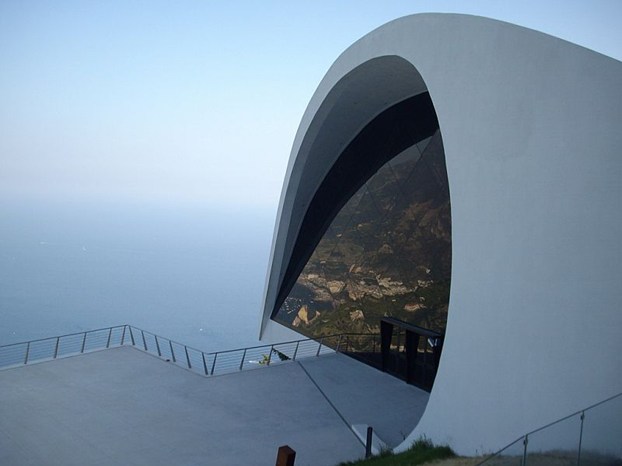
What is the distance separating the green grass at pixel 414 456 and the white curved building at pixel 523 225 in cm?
21

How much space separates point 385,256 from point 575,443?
10395 millimetres

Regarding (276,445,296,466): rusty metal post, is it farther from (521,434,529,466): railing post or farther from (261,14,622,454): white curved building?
(261,14,622,454): white curved building

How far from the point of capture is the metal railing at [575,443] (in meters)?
6.05

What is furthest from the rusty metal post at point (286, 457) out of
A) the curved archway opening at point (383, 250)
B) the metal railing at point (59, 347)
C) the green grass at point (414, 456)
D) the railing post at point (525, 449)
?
the metal railing at point (59, 347)

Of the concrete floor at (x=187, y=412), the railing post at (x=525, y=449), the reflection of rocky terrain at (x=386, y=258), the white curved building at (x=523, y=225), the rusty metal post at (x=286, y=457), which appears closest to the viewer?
the railing post at (x=525, y=449)

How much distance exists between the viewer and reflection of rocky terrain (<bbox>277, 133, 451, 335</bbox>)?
14.4 metres

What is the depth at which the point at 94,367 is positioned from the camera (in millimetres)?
15508

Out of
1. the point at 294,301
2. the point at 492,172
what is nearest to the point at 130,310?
the point at 294,301

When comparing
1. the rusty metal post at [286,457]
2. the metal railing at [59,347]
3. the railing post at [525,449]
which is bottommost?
the metal railing at [59,347]

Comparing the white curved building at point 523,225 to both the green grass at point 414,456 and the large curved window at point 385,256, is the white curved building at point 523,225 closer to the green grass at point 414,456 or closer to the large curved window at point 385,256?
the green grass at point 414,456

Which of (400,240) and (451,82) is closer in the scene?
(451,82)

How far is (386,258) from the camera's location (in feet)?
53.7

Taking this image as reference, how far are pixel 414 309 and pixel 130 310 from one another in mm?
187576

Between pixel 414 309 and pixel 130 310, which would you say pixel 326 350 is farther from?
pixel 130 310
